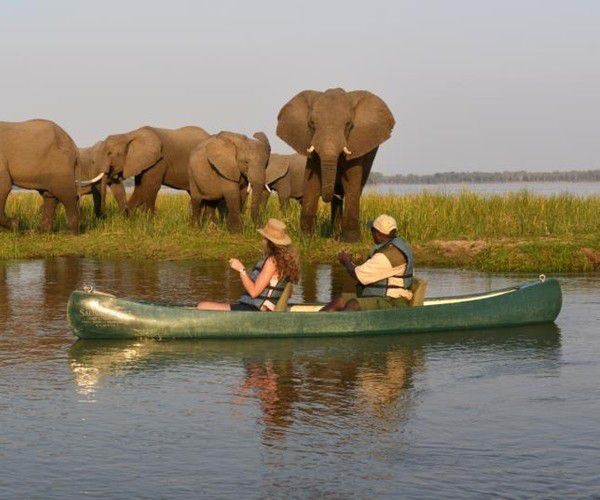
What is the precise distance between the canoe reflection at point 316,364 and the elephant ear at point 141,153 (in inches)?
705

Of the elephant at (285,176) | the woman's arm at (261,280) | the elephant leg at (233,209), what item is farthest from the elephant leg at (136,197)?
the woman's arm at (261,280)

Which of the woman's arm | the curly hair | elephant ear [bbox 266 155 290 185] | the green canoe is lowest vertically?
the green canoe

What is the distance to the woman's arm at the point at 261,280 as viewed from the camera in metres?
12.0

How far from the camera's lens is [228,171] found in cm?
2667

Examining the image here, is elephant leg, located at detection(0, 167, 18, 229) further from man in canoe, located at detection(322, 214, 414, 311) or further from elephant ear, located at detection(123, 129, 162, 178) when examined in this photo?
man in canoe, located at detection(322, 214, 414, 311)

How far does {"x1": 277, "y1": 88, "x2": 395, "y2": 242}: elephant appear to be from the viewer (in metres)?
21.8

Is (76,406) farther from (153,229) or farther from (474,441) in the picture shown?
(153,229)

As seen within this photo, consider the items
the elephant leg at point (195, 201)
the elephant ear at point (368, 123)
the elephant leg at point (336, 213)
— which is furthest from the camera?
the elephant leg at point (195, 201)

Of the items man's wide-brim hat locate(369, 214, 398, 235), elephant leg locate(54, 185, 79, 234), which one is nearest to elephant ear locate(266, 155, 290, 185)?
elephant leg locate(54, 185, 79, 234)

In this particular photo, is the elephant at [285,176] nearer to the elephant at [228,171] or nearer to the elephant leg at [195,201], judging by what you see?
Result: the elephant leg at [195,201]

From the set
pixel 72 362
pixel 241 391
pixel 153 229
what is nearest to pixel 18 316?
pixel 72 362

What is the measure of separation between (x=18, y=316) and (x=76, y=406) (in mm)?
5387

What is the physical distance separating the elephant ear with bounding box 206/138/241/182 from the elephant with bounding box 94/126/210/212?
3040 millimetres

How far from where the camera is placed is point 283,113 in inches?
906
